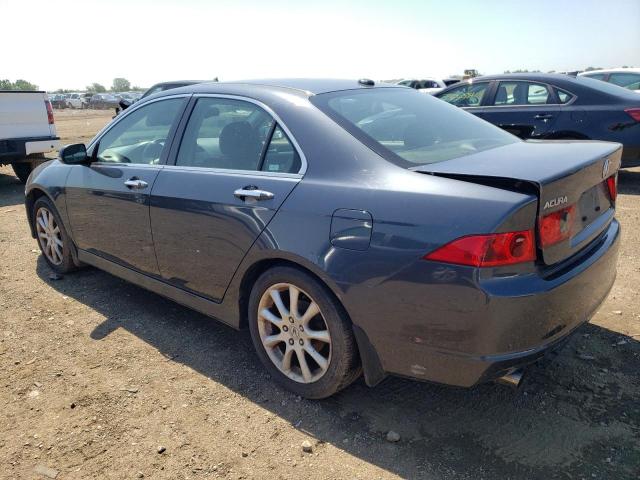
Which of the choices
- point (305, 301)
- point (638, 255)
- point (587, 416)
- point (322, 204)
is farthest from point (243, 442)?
point (638, 255)

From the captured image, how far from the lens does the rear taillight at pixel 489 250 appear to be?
206 cm

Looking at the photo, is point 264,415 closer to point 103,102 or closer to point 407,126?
point 407,126

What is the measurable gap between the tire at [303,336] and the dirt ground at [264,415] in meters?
0.15

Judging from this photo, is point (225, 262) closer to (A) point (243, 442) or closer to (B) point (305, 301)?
(B) point (305, 301)

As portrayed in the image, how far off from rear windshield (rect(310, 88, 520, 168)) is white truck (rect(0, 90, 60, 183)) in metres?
7.40

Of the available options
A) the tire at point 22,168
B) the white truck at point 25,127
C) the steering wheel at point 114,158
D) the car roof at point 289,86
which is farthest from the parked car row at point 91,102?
the car roof at point 289,86

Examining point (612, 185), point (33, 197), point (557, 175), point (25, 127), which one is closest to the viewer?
point (557, 175)

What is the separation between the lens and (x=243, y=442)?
2.54 m

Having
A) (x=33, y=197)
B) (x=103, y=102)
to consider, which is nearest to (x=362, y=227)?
(x=33, y=197)

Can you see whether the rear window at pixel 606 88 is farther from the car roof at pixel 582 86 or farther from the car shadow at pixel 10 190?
the car shadow at pixel 10 190

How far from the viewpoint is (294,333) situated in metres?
2.78

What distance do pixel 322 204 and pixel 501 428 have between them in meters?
1.39

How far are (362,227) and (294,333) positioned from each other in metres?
0.77

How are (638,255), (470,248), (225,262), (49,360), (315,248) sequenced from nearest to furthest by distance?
(470,248), (315,248), (225,262), (49,360), (638,255)
